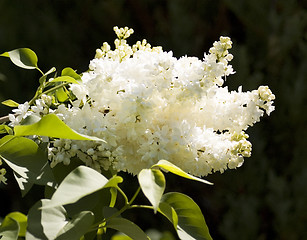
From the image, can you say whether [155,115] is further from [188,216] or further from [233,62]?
[233,62]

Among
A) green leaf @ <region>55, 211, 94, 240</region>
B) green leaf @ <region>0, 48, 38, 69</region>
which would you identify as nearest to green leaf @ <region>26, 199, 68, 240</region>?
green leaf @ <region>55, 211, 94, 240</region>

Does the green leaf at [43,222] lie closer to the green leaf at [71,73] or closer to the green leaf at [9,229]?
the green leaf at [9,229]

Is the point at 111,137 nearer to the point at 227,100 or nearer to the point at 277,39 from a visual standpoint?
the point at 227,100

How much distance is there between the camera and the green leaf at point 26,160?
0.57 metres

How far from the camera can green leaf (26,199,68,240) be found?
1.66 feet

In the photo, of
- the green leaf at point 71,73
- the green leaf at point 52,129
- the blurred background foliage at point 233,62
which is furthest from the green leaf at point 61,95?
the blurred background foliage at point 233,62

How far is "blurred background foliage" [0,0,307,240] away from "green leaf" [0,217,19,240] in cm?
140

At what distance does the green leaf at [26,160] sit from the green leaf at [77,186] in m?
0.08

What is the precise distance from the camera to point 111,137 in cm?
60

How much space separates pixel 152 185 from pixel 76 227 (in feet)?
0.27

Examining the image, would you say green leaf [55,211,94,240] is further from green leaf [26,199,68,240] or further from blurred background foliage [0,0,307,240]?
blurred background foliage [0,0,307,240]

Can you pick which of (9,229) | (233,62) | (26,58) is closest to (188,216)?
(9,229)

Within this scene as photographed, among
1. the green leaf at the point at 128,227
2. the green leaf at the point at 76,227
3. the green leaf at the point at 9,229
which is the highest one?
the green leaf at the point at 128,227

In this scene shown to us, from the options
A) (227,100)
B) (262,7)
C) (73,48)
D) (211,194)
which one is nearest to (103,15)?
(73,48)
